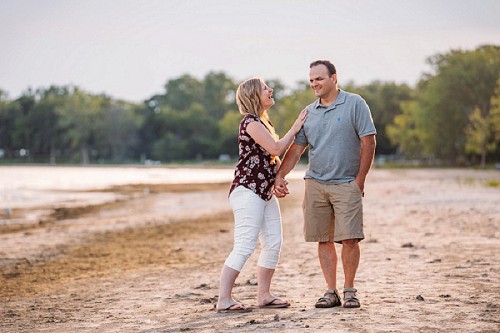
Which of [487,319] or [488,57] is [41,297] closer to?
[487,319]

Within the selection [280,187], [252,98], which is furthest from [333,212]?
[252,98]

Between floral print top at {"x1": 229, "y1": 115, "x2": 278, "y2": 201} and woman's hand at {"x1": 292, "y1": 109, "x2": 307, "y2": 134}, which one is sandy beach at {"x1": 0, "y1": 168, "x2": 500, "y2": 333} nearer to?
floral print top at {"x1": 229, "y1": 115, "x2": 278, "y2": 201}

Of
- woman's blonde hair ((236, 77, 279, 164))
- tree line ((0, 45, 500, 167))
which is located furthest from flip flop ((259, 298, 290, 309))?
tree line ((0, 45, 500, 167))

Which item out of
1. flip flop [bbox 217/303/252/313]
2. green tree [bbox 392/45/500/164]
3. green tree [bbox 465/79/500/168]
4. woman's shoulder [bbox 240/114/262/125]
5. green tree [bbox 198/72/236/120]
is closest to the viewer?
woman's shoulder [bbox 240/114/262/125]

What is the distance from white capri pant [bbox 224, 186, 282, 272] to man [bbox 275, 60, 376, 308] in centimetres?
20

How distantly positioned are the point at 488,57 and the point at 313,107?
60.9m

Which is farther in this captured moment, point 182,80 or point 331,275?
point 182,80

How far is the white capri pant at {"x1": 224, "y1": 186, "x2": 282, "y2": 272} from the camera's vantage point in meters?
6.06

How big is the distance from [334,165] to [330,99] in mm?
518

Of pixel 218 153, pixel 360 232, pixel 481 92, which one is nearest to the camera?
pixel 360 232

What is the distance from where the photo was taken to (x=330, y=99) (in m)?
6.04

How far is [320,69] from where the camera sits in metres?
5.98

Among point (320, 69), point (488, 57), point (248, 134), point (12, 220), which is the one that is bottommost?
point (12, 220)

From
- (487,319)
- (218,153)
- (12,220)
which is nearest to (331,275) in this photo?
(487,319)
